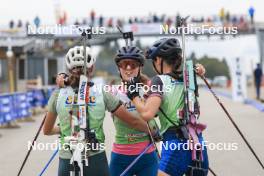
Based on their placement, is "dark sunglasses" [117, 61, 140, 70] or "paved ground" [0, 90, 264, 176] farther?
"paved ground" [0, 90, 264, 176]

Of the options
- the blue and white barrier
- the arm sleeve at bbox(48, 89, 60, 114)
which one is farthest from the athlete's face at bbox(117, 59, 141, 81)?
the blue and white barrier

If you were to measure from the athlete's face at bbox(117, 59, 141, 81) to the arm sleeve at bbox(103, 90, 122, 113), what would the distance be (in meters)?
0.77

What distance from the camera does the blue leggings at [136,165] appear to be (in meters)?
4.47

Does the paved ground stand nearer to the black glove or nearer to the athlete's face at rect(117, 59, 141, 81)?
the athlete's face at rect(117, 59, 141, 81)

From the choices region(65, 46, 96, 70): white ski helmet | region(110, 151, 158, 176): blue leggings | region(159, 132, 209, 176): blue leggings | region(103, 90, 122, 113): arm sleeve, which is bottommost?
region(110, 151, 158, 176): blue leggings

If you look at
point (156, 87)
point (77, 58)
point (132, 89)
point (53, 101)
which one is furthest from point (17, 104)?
point (156, 87)

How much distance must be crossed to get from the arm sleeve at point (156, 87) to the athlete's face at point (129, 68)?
0.87 metres

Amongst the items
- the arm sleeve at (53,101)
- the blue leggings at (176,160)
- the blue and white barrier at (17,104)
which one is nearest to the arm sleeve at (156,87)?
the blue leggings at (176,160)

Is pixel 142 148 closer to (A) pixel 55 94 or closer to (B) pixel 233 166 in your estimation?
(A) pixel 55 94

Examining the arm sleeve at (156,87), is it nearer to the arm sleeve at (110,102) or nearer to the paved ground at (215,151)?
the arm sleeve at (110,102)

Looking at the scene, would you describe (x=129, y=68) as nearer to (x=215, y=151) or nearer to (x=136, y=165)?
(x=136, y=165)

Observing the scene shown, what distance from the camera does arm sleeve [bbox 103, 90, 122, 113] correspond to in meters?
3.67

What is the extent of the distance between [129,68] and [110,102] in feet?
2.80

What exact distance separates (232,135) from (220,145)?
159 centimetres
